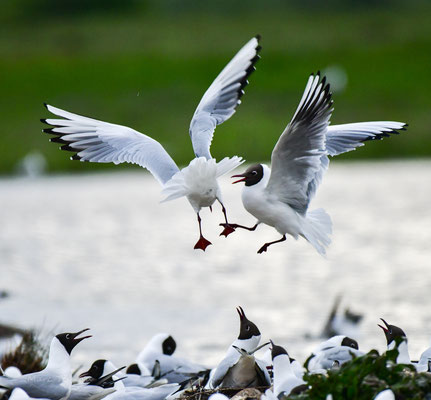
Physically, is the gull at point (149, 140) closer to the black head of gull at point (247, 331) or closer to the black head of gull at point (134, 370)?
the black head of gull at point (247, 331)

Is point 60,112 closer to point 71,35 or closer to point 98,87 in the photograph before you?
point 98,87

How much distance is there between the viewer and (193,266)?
16.4m


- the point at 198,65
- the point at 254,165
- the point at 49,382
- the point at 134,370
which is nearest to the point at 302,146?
the point at 254,165

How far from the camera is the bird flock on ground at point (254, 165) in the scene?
6734 mm

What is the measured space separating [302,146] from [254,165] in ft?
1.22

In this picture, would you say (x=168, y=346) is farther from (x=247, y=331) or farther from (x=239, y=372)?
(x=239, y=372)

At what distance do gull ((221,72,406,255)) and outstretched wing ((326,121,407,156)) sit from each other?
63 cm

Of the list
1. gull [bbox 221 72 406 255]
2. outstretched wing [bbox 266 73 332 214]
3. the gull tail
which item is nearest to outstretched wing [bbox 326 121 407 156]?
gull [bbox 221 72 406 255]

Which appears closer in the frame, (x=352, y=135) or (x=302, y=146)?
(x=302, y=146)

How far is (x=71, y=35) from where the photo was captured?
41.6 m

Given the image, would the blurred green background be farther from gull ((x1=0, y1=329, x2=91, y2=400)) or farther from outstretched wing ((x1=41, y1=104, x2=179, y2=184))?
gull ((x1=0, y1=329, x2=91, y2=400))

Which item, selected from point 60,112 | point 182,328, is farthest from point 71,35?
point 60,112

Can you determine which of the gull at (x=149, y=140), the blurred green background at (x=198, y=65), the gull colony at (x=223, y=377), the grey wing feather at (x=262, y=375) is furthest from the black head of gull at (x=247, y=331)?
the blurred green background at (x=198, y=65)

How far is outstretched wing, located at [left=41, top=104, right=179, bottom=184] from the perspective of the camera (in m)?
7.67
